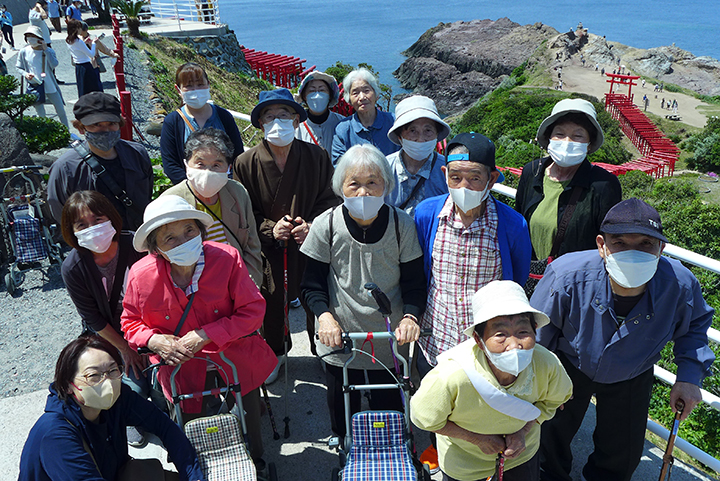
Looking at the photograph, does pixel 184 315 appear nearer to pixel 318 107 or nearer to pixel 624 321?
pixel 624 321

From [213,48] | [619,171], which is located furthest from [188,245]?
[619,171]

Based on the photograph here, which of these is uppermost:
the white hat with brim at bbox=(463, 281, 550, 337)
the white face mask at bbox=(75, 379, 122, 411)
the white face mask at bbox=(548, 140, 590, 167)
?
the white face mask at bbox=(548, 140, 590, 167)

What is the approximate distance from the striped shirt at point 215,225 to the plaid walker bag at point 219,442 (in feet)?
3.82

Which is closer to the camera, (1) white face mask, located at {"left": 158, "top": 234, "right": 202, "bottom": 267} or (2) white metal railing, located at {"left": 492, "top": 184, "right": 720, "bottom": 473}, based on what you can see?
(1) white face mask, located at {"left": 158, "top": 234, "right": 202, "bottom": 267}

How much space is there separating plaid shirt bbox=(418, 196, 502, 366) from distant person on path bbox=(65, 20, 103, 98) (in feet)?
Answer: 34.0

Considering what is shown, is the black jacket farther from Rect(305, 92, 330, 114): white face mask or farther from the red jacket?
Rect(305, 92, 330, 114): white face mask

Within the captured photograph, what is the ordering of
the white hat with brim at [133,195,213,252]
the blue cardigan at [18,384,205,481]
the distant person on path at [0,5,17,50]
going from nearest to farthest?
the blue cardigan at [18,384,205,481], the white hat with brim at [133,195,213,252], the distant person on path at [0,5,17,50]

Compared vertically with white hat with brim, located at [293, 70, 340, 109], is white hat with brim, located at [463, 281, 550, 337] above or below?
below

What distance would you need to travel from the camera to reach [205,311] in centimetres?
301

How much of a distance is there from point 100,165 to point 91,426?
2.09 metres

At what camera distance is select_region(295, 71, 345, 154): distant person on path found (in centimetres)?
495

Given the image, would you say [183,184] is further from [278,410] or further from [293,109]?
[278,410]

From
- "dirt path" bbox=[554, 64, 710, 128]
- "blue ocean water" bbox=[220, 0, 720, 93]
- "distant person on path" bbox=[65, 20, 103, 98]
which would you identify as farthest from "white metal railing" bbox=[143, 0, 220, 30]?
"blue ocean water" bbox=[220, 0, 720, 93]

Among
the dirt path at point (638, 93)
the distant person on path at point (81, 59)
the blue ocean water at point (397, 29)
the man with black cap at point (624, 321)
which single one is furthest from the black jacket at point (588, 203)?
the blue ocean water at point (397, 29)
